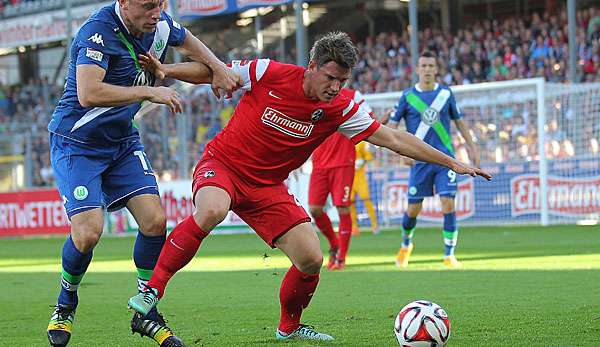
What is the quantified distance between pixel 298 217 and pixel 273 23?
27394 mm

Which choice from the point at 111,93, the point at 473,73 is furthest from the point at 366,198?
the point at 111,93

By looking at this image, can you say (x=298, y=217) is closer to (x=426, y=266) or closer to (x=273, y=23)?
(x=426, y=266)

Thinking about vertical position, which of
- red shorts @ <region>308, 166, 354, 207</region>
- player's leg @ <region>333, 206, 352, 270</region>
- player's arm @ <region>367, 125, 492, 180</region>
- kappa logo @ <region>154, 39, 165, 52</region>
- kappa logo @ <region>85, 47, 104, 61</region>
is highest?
kappa logo @ <region>154, 39, 165, 52</region>

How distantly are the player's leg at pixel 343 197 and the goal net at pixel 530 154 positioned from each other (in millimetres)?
7806

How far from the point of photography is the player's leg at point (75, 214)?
21.3 ft

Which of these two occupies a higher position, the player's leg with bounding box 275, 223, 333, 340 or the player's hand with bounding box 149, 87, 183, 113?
the player's hand with bounding box 149, 87, 183, 113

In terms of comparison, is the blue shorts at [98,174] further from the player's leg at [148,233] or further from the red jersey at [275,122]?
the red jersey at [275,122]


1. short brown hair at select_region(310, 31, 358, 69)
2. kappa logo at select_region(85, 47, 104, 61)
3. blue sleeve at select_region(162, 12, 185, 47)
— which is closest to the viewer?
kappa logo at select_region(85, 47, 104, 61)

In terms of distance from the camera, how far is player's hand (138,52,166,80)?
641 centimetres

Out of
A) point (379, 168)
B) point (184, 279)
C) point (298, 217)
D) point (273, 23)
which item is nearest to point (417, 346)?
point (298, 217)

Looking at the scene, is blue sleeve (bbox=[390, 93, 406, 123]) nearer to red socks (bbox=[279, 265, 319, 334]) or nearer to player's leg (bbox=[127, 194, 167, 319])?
red socks (bbox=[279, 265, 319, 334])

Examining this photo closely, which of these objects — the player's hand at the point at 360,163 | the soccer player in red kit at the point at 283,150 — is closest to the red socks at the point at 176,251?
the soccer player in red kit at the point at 283,150

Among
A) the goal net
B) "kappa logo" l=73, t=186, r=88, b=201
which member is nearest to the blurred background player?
the goal net

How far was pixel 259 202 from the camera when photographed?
22.2 feet
